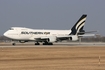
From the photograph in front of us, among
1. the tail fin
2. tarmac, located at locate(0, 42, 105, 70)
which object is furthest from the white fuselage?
tarmac, located at locate(0, 42, 105, 70)

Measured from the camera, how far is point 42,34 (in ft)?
240

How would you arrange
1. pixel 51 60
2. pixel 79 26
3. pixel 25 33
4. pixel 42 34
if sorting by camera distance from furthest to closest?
1. pixel 79 26
2. pixel 42 34
3. pixel 25 33
4. pixel 51 60

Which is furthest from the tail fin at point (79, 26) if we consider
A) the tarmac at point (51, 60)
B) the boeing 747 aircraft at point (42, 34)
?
the tarmac at point (51, 60)

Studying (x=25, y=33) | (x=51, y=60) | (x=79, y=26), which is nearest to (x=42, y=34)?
(x=25, y=33)

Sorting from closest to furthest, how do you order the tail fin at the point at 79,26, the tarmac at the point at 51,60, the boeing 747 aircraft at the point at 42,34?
the tarmac at the point at 51,60 < the boeing 747 aircraft at the point at 42,34 < the tail fin at the point at 79,26

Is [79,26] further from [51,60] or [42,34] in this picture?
[51,60]

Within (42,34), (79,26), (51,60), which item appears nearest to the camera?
(51,60)

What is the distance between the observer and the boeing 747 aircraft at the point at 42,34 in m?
69.8

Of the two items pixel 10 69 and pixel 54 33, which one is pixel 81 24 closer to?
pixel 54 33

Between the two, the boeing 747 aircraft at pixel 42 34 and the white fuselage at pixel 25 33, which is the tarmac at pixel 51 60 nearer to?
the white fuselage at pixel 25 33

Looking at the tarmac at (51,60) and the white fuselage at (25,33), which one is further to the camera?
the white fuselage at (25,33)

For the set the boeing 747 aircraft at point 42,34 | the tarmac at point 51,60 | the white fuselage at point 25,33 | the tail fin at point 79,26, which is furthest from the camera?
the tail fin at point 79,26

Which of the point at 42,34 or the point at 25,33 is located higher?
the point at 25,33

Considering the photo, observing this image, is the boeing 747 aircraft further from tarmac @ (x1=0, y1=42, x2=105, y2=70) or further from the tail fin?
tarmac @ (x1=0, y1=42, x2=105, y2=70)
